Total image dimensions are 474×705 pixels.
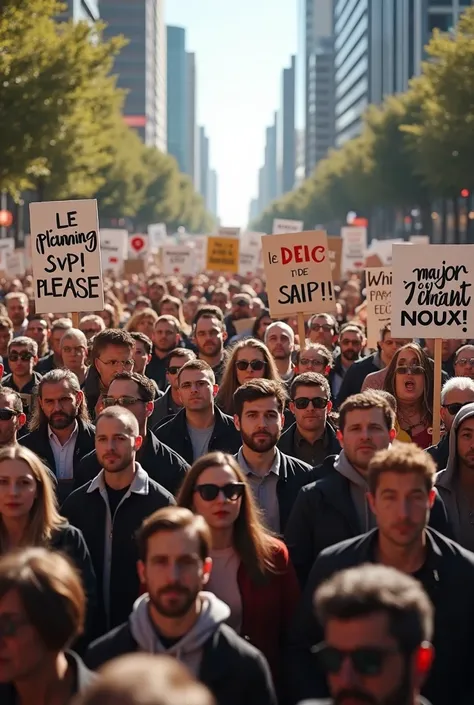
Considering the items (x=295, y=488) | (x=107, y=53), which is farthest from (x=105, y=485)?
(x=107, y=53)

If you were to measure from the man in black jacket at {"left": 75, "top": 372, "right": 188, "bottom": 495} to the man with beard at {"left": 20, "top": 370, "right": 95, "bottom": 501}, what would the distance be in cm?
22

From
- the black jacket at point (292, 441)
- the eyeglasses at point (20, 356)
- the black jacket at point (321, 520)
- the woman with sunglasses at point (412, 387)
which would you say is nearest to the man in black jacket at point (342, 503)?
the black jacket at point (321, 520)

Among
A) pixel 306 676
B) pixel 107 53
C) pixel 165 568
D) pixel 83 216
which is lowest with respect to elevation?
pixel 306 676

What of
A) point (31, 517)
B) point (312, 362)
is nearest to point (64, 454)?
point (31, 517)

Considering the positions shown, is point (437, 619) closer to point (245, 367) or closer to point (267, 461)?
point (267, 461)

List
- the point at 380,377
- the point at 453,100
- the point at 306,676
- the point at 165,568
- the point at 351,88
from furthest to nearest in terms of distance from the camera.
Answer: the point at 351,88, the point at 453,100, the point at 380,377, the point at 306,676, the point at 165,568

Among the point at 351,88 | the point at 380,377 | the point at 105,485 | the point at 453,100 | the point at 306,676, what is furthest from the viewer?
the point at 351,88

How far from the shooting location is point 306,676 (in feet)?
17.4

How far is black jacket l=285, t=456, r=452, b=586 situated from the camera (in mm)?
6574

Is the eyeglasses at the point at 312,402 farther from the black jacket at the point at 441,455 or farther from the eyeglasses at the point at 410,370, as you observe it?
the eyeglasses at the point at 410,370

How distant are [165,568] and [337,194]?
331 feet

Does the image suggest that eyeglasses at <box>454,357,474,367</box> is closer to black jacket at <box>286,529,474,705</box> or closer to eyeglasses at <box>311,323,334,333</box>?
eyeglasses at <box>311,323,334,333</box>

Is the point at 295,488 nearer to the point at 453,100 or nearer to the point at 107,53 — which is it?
the point at 107,53

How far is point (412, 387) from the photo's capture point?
10.3 meters
